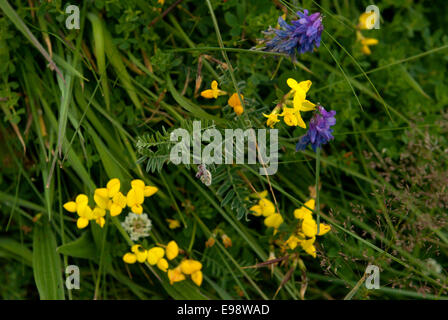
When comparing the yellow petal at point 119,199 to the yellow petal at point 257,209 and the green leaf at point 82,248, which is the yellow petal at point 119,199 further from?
the yellow petal at point 257,209

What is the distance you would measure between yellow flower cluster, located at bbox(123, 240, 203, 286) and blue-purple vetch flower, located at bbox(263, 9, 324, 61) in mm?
667

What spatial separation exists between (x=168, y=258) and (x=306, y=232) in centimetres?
44

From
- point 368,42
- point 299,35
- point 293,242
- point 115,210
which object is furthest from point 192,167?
point 368,42

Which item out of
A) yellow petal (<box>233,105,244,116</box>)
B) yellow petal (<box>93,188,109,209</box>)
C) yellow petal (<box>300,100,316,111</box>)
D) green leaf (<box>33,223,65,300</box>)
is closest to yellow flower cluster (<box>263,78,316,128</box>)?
yellow petal (<box>300,100,316,111</box>)

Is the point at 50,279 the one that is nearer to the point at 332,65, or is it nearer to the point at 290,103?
the point at 290,103

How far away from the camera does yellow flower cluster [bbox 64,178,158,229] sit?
4.00ft

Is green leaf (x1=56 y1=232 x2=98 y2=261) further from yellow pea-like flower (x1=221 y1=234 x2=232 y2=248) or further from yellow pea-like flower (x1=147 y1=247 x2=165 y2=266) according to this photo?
yellow pea-like flower (x1=221 y1=234 x2=232 y2=248)

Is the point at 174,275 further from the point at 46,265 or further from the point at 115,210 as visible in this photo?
the point at 46,265

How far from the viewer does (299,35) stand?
1072mm

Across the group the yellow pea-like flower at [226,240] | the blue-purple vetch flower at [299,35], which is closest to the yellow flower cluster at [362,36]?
the blue-purple vetch flower at [299,35]

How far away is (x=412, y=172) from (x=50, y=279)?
1.31 metres

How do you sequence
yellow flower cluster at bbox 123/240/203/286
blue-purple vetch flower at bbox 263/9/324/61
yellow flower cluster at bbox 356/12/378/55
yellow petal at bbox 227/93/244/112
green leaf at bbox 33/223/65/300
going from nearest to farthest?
1. blue-purple vetch flower at bbox 263/9/324/61
2. yellow petal at bbox 227/93/244/112
3. yellow flower cluster at bbox 123/240/203/286
4. green leaf at bbox 33/223/65/300
5. yellow flower cluster at bbox 356/12/378/55
